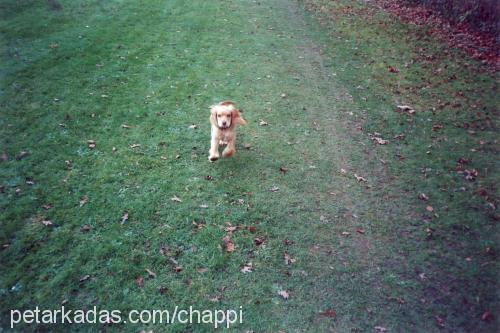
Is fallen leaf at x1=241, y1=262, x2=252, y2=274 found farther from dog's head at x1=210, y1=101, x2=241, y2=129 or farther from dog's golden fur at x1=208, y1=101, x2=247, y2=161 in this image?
dog's head at x1=210, y1=101, x2=241, y2=129

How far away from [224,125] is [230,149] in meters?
0.79

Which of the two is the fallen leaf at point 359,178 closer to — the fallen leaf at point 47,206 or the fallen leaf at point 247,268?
the fallen leaf at point 247,268

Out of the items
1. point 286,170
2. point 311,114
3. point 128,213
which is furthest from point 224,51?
point 128,213

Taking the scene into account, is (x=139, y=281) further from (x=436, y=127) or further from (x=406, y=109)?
(x=406, y=109)

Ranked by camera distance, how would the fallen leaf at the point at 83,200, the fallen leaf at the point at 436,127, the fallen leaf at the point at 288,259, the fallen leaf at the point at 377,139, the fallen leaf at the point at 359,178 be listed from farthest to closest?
the fallen leaf at the point at 436,127
the fallen leaf at the point at 377,139
the fallen leaf at the point at 359,178
the fallen leaf at the point at 83,200
the fallen leaf at the point at 288,259

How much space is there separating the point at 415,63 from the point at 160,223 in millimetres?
11250

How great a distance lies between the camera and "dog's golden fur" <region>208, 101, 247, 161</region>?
6977mm

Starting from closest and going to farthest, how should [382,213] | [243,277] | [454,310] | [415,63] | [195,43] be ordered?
[454,310] → [243,277] → [382,213] → [415,63] → [195,43]

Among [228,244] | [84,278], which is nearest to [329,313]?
[228,244]

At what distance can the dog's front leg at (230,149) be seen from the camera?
7.57 m

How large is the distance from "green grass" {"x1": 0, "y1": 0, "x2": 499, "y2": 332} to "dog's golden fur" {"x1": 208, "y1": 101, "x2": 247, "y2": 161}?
32 cm

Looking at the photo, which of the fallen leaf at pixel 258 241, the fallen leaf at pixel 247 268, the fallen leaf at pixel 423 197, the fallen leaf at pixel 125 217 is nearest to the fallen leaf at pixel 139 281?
the fallen leaf at pixel 125 217

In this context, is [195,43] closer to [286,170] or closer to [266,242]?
[286,170]

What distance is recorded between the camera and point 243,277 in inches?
216
